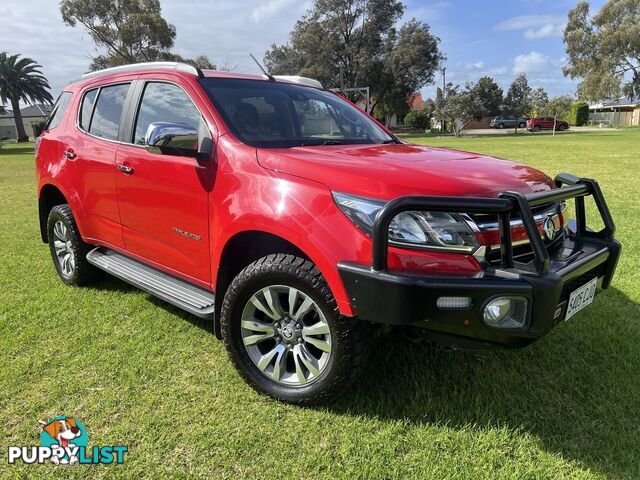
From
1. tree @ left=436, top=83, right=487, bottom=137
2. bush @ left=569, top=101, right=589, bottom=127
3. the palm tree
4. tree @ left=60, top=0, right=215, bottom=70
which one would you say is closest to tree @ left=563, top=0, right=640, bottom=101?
bush @ left=569, top=101, right=589, bottom=127

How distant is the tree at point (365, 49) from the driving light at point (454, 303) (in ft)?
149

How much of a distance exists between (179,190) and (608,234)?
2.59 meters

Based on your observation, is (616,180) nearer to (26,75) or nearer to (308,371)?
(308,371)

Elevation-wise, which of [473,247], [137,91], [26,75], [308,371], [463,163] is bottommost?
[308,371]

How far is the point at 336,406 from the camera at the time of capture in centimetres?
267

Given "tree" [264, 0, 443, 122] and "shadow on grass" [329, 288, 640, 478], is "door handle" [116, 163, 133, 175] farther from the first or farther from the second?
"tree" [264, 0, 443, 122]

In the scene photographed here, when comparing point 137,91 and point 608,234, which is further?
point 137,91

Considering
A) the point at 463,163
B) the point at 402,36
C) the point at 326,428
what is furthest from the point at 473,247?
the point at 402,36

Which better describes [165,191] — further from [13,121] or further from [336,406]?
[13,121]

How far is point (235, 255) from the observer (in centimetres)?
288

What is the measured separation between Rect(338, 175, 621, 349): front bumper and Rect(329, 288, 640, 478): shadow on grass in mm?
548

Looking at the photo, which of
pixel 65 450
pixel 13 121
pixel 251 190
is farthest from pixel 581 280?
pixel 13 121

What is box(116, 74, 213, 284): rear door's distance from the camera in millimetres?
2968

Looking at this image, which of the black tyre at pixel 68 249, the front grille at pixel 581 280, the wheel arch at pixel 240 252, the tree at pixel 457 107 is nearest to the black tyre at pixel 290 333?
the wheel arch at pixel 240 252
